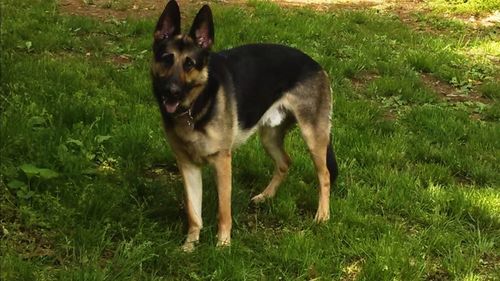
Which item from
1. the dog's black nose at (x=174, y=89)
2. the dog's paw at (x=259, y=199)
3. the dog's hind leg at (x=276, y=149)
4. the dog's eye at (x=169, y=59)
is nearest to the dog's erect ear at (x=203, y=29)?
the dog's eye at (x=169, y=59)

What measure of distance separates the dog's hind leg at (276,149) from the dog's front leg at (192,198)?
36.0 inches

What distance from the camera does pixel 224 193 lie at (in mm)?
4473

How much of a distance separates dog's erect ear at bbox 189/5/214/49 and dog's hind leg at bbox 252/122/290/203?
1376mm

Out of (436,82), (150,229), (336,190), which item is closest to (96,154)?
(150,229)

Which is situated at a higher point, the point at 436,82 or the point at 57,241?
the point at 57,241

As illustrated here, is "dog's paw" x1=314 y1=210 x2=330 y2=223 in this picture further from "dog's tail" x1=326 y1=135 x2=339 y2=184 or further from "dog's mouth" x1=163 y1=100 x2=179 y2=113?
"dog's mouth" x1=163 y1=100 x2=179 y2=113

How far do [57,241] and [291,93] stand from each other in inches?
88.1

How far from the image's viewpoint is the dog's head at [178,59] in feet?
13.3

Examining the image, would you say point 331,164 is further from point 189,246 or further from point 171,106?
point 171,106

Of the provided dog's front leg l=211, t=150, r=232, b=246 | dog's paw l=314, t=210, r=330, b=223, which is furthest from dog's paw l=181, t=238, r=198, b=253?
dog's paw l=314, t=210, r=330, b=223

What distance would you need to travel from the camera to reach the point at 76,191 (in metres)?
4.31

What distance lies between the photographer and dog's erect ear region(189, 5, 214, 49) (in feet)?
14.0

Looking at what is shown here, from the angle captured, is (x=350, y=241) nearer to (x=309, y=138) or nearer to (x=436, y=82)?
(x=309, y=138)

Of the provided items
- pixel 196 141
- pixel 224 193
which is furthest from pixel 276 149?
pixel 196 141
